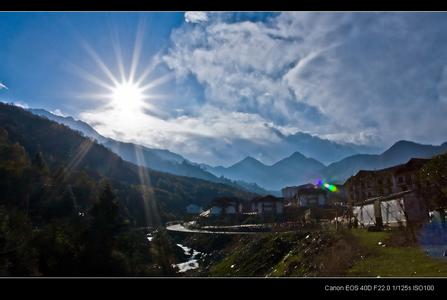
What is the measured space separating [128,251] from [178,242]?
46.1 feet

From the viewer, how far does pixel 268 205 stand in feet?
118

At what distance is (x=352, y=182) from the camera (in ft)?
84.4

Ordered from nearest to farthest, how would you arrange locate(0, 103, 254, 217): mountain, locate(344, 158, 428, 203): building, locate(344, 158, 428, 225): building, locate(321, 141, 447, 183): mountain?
locate(321, 141, 447, 183): mountain → locate(344, 158, 428, 225): building → locate(344, 158, 428, 203): building → locate(0, 103, 254, 217): mountain

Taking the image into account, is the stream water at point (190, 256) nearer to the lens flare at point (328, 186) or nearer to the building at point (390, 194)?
the building at point (390, 194)

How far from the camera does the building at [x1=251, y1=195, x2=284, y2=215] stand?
3532 cm

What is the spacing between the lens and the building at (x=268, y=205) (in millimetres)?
35316

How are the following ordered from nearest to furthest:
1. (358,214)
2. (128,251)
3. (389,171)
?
(128,251), (358,214), (389,171)

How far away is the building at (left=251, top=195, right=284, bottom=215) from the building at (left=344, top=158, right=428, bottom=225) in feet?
35.7

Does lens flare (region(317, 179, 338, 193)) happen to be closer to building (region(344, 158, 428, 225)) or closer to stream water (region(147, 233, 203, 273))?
building (region(344, 158, 428, 225))

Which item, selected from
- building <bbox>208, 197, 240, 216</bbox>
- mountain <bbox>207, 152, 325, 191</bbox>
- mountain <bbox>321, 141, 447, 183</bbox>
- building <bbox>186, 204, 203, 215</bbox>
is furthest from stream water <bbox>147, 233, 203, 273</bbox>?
building <bbox>186, 204, 203, 215</bbox>

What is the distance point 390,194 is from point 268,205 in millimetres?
17517

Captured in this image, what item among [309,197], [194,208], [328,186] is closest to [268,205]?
[309,197]
